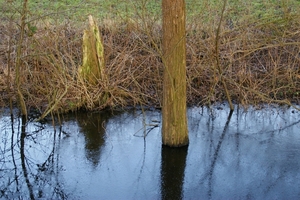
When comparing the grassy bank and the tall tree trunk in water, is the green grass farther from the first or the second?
the tall tree trunk in water

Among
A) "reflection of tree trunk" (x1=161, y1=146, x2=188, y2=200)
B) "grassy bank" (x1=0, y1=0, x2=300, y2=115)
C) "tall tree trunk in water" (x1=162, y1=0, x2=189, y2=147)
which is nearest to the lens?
"reflection of tree trunk" (x1=161, y1=146, x2=188, y2=200)

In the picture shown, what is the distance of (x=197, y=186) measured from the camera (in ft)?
20.4

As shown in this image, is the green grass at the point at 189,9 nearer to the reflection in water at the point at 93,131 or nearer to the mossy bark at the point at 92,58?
the mossy bark at the point at 92,58

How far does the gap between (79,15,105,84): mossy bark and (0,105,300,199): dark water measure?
90 cm

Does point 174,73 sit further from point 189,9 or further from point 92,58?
point 189,9

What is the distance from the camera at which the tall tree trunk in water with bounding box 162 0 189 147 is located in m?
6.70

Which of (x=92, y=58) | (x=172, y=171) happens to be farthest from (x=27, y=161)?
(x=92, y=58)

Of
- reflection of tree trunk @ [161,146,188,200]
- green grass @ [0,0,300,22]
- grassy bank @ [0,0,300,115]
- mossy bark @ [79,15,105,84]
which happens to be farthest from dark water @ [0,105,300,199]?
green grass @ [0,0,300,22]

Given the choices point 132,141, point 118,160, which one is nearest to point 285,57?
point 132,141

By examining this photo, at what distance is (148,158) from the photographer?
715 cm

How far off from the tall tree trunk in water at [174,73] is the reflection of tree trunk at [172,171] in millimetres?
152

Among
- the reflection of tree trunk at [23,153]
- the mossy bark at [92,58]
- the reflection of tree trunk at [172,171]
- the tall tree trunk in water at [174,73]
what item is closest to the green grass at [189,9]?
the mossy bark at [92,58]

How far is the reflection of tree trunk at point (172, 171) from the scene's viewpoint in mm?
6020

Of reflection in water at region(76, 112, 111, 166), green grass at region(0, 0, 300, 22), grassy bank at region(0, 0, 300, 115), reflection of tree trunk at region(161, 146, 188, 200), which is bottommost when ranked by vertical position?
reflection of tree trunk at region(161, 146, 188, 200)
